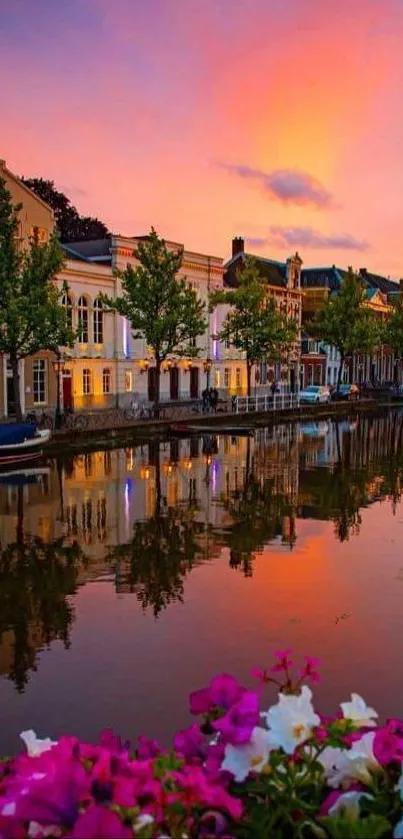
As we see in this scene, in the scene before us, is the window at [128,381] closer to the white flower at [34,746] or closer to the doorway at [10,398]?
the doorway at [10,398]

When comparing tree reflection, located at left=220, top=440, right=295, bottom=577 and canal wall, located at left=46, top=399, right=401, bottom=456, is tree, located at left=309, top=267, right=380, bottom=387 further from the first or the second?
tree reflection, located at left=220, top=440, right=295, bottom=577

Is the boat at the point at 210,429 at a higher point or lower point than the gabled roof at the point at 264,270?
lower

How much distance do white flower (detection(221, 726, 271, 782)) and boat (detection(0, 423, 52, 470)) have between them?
100ft

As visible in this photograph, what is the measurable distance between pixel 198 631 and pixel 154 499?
12.8 m

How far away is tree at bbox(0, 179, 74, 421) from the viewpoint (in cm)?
3884

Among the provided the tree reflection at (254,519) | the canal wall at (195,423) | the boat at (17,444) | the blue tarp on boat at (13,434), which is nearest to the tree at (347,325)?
the canal wall at (195,423)

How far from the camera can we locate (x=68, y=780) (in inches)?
115

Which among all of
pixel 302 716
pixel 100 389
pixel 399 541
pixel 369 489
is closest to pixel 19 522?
pixel 399 541

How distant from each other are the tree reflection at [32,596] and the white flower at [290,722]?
815 cm

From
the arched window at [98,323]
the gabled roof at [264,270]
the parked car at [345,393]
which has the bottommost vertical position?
the parked car at [345,393]

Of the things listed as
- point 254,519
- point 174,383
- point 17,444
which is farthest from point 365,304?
point 254,519

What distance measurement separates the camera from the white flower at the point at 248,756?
329cm

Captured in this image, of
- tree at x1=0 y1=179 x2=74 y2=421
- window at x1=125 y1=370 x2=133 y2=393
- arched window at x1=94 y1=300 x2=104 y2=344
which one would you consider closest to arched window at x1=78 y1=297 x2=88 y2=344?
arched window at x1=94 y1=300 x2=104 y2=344

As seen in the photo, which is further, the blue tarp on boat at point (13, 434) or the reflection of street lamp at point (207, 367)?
the reflection of street lamp at point (207, 367)
